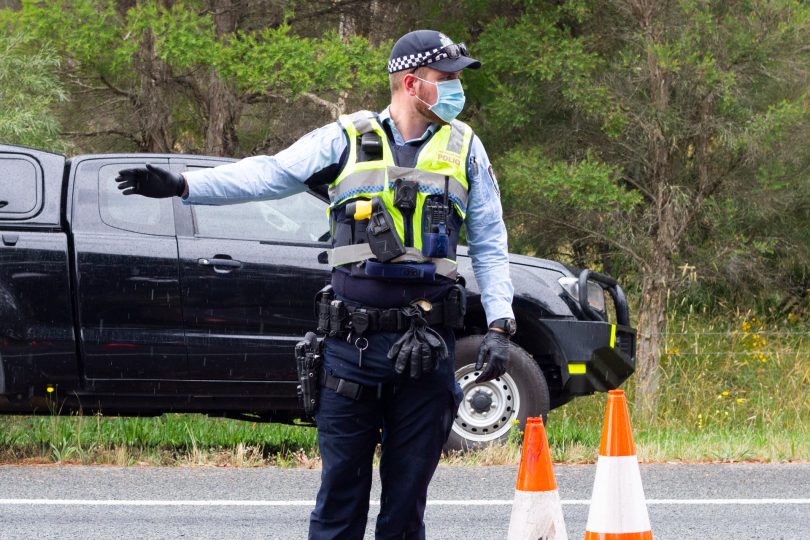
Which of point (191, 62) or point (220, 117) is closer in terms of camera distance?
point (191, 62)

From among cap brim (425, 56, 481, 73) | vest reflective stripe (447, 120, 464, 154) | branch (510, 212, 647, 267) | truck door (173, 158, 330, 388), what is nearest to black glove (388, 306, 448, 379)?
vest reflective stripe (447, 120, 464, 154)

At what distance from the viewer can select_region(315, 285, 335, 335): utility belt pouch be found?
12.5 ft

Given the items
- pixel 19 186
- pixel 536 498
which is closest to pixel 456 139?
pixel 536 498

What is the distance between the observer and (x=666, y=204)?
12383mm

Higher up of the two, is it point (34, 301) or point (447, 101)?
point (447, 101)

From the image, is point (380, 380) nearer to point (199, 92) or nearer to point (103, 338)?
point (103, 338)

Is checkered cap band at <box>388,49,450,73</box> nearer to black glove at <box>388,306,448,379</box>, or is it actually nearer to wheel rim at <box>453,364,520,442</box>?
black glove at <box>388,306,448,379</box>

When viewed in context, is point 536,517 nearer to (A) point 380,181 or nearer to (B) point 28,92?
(A) point 380,181

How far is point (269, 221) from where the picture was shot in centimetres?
757

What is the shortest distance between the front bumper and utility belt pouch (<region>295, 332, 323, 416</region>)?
3976 mm

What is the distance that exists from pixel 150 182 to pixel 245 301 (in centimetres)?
382

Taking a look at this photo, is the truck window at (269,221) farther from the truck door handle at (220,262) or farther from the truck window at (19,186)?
the truck window at (19,186)

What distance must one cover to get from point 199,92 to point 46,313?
23.4 ft

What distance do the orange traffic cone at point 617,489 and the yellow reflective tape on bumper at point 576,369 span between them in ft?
11.5
